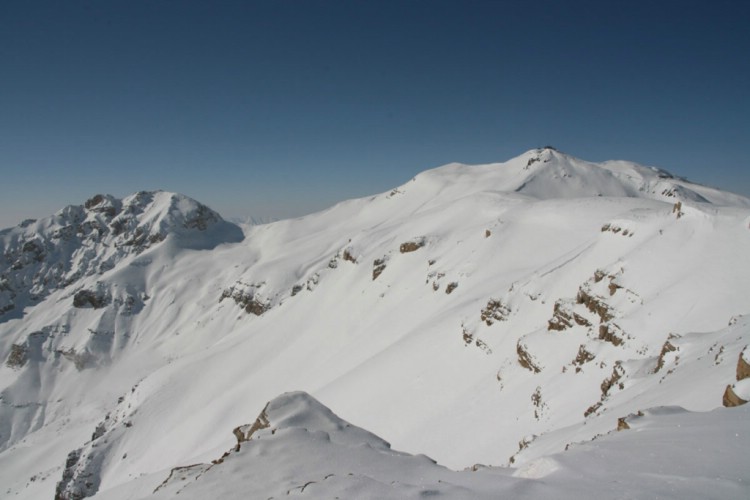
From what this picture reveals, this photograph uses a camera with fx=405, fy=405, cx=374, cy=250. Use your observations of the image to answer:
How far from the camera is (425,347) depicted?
35469mm

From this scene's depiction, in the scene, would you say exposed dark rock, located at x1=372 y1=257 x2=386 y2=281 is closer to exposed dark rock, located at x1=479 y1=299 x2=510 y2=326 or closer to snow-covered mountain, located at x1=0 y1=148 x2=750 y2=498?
snow-covered mountain, located at x1=0 y1=148 x2=750 y2=498

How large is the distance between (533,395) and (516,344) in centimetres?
677

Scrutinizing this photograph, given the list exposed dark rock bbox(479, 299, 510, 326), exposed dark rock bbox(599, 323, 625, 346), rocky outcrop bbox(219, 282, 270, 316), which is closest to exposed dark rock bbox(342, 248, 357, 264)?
rocky outcrop bbox(219, 282, 270, 316)

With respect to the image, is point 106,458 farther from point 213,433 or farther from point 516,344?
point 516,344

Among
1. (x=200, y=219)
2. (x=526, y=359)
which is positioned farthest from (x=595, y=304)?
(x=200, y=219)

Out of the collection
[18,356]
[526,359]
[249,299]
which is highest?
[249,299]

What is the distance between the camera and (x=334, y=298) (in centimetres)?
6988

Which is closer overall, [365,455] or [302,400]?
[365,455]

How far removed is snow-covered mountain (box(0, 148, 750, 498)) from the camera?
40.8 ft

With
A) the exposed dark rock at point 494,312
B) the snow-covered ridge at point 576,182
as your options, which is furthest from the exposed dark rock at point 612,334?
the snow-covered ridge at point 576,182

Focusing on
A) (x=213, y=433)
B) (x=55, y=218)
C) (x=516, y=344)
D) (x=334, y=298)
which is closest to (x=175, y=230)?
(x=55, y=218)

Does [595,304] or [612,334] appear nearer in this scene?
[612,334]

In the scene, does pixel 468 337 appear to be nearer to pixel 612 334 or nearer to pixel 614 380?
pixel 612 334

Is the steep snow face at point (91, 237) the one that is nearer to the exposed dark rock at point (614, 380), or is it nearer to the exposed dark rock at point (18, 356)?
the exposed dark rock at point (18, 356)
